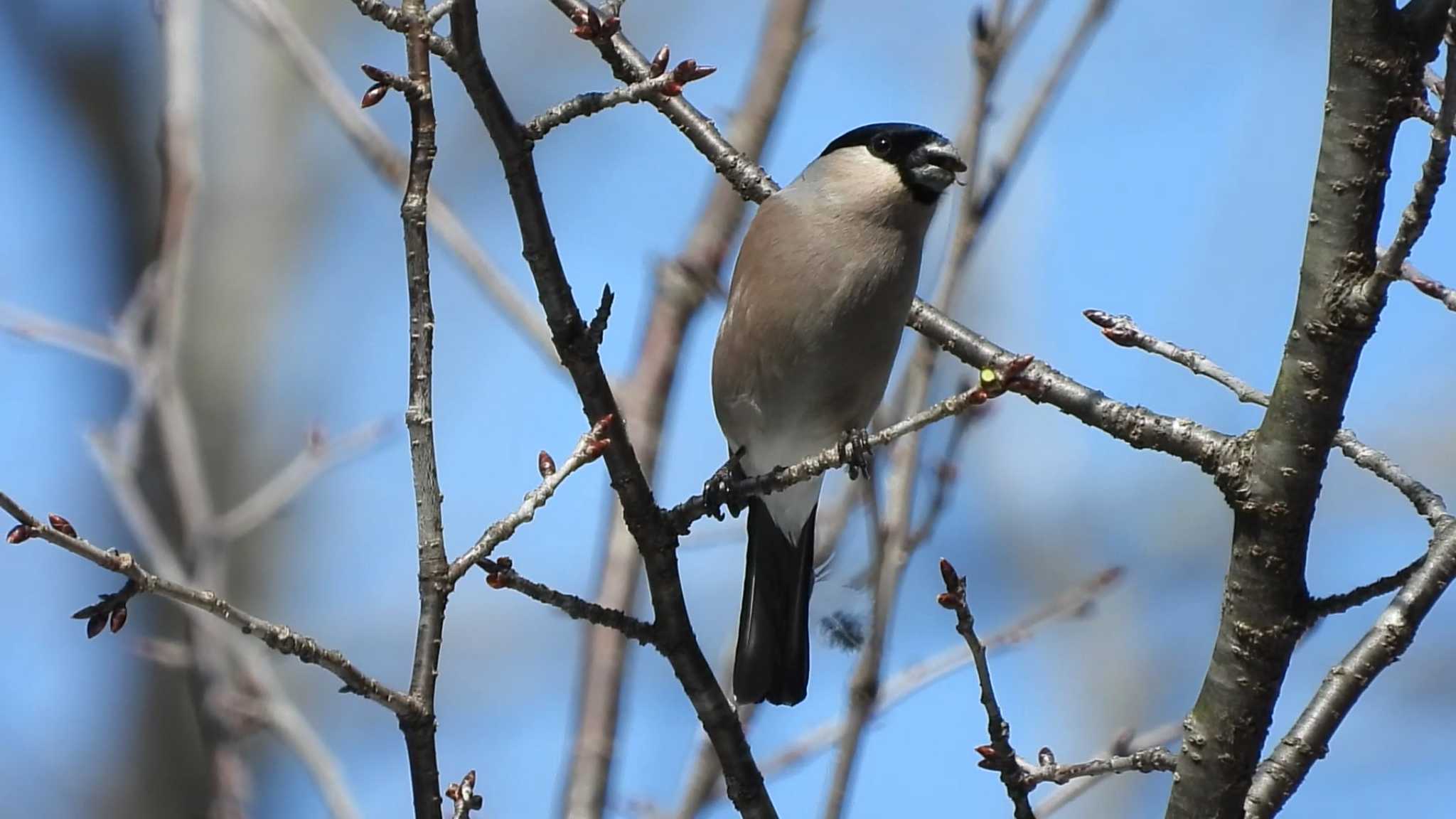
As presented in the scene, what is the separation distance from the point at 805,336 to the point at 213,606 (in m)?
2.09

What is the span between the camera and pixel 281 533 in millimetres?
6945

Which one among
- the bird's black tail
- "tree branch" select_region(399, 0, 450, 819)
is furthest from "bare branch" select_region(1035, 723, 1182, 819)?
"tree branch" select_region(399, 0, 450, 819)

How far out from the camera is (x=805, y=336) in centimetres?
377

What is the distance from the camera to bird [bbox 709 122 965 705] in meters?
3.75

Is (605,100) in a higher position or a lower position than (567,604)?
higher

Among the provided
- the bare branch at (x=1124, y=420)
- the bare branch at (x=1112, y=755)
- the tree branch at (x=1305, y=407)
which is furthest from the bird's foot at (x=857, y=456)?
the tree branch at (x=1305, y=407)

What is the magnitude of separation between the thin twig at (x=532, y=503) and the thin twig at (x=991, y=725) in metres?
0.56

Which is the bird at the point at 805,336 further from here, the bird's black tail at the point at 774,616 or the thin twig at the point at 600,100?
the thin twig at the point at 600,100

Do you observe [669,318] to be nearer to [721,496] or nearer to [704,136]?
[704,136]

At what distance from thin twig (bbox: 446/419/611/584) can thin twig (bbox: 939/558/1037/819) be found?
1.84ft

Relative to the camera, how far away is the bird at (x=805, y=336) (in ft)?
12.3

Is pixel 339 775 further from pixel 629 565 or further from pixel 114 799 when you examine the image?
pixel 114 799

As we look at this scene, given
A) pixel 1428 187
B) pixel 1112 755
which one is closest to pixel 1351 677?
pixel 1428 187

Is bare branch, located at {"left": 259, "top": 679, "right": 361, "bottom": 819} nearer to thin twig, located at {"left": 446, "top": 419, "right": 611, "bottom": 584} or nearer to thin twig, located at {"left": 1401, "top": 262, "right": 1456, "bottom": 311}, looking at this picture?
thin twig, located at {"left": 446, "top": 419, "right": 611, "bottom": 584}
